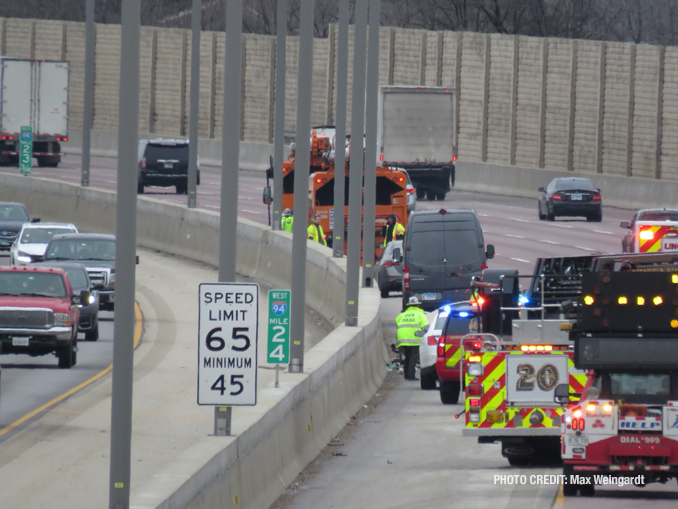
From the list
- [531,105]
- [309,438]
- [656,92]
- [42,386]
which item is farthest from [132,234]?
[531,105]

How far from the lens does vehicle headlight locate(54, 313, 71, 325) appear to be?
2406 cm

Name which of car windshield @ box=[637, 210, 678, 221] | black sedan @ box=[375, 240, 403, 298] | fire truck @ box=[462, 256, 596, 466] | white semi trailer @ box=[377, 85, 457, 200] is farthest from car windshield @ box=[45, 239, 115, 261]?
white semi trailer @ box=[377, 85, 457, 200]

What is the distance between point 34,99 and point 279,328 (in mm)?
48791

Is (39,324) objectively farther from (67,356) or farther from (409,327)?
(409,327)

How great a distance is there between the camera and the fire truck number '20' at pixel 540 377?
1492 cm

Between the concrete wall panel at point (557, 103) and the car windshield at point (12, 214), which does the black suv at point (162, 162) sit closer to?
the car windshield at point (12, 214)

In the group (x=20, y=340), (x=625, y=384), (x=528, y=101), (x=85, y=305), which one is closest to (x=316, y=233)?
(x=85, y=305)

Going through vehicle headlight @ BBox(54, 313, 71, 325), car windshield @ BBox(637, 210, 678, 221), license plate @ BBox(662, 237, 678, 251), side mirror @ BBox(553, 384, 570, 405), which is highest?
car windshield @ BBox(637, 210, 678, 221)

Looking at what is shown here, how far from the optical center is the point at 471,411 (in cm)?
1538

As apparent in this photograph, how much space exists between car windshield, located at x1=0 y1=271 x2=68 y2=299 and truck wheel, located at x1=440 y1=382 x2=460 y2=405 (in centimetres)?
730

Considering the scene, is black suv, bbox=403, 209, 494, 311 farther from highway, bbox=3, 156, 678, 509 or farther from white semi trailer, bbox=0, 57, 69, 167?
white semi trailer, bbox=0, 57, 69, 167

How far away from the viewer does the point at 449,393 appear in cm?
2194

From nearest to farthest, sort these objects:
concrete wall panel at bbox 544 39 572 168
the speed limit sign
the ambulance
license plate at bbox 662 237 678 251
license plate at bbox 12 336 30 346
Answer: the speed limit sign
license plate at bbox 12 336 30 346
license plate at bbox 662 237 678 251
the ambulance
concrete wall panel at bbox 544 39 572 168

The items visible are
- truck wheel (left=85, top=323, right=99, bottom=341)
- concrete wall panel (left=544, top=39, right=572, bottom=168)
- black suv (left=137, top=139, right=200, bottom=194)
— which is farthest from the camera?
concrete wall panel (left=544, top=39, right=572, bottom=168)
